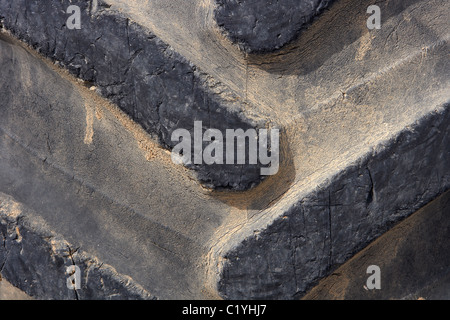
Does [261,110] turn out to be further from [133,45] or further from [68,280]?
[68,280]

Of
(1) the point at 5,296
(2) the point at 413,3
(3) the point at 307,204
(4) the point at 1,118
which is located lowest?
(1) the point at 5,296

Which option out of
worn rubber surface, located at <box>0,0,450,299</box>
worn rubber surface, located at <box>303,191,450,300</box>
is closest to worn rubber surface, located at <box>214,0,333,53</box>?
worn rubber surface, located at <box>0,0,450,299</box>

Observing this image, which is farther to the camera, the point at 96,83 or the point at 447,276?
the point at 447,276

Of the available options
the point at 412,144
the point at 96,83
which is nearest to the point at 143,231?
the point at 96,83

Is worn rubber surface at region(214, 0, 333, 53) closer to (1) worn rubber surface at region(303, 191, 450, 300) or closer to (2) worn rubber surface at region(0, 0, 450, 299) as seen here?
(2) worn rubber surface at region(0, 0, 450, 299)

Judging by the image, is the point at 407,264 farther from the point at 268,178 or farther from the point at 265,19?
the point at 265,19

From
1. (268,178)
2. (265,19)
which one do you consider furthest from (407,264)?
(265,19)

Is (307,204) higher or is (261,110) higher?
(261,110)
